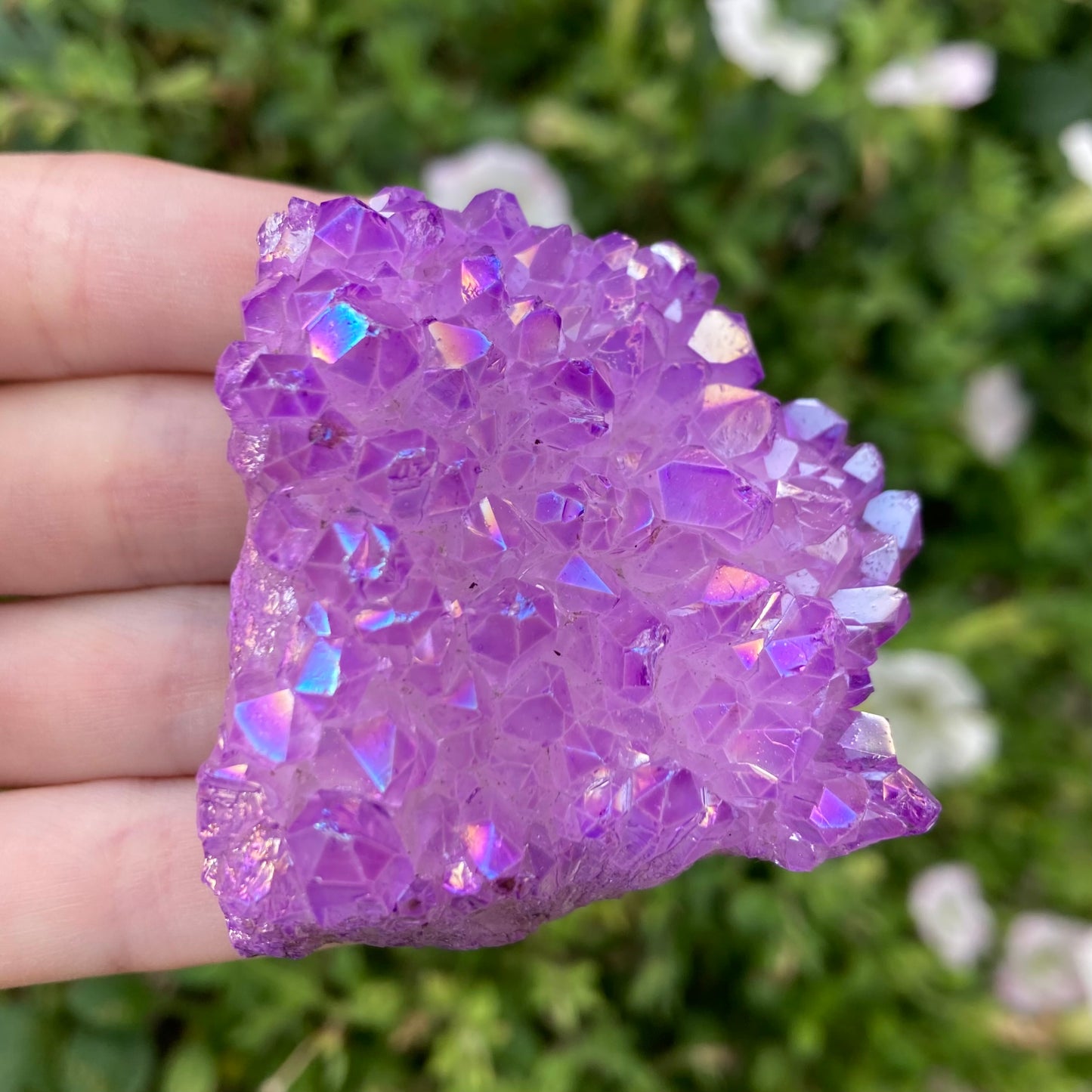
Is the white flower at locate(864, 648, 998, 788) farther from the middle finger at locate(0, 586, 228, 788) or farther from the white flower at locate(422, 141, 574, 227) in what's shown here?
the middle finger at locate(0, 586, 228, 788)

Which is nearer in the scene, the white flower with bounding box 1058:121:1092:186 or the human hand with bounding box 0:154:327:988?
the human hand with bounding box 0:154:327:988

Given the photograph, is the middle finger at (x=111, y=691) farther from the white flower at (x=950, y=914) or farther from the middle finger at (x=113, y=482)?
the white flower at (x=950, y=914)

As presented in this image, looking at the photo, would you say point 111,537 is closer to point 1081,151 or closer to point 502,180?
point 502,180

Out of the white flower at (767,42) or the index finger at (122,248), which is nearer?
the index finger at (122,248)

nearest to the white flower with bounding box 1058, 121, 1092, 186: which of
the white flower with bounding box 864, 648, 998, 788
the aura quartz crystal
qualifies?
the white flower with bounding box 864, 648, 998, 788

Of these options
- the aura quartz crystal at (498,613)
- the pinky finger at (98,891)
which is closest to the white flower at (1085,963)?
the aura quartz crystal at (498,613)

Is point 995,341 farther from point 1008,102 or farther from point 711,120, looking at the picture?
point 711,120
